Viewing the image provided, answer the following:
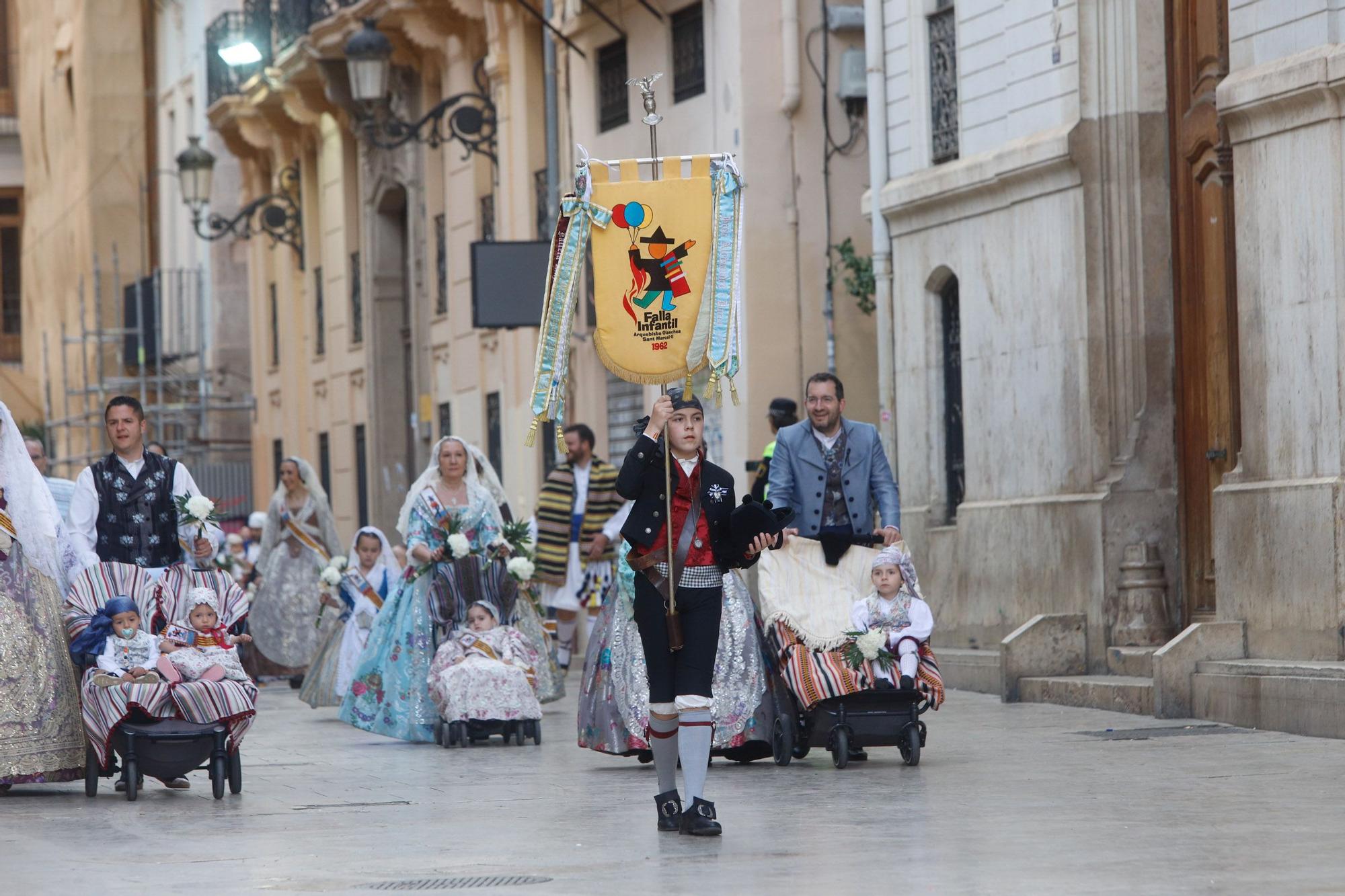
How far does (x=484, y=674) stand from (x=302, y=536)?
6718 millimetres

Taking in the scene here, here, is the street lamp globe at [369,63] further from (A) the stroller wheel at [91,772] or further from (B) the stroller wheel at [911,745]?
(B) the stroller wheel at [911,745]

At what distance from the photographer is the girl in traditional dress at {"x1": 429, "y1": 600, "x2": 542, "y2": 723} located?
14.5 metres

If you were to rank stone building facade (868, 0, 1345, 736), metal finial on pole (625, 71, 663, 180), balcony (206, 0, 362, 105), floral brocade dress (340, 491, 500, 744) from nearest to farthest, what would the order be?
metal finial on pole (625, 71, 663, 180) → stone building facade (868, 0, 1345, 736) → floral brocade dress (340, 491, 500, 744) → balcony (206, 0, 362, 105)

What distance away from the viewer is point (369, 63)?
22.0 m

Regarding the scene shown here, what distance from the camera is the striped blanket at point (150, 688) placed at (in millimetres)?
11539

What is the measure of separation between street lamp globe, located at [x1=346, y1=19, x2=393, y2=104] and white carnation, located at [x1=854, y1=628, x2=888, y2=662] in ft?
37.1

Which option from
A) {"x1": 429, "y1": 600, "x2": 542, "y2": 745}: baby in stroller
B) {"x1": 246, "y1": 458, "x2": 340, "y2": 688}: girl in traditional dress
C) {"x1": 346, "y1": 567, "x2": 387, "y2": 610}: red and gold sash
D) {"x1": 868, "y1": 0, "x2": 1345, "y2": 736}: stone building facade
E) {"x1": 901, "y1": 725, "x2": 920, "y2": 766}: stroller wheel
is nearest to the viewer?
{"x1": 901, "y1": 725, "x2": 920, "y2": 766}: stroller wheel

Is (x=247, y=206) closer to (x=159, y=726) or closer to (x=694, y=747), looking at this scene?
(x=159, y=726)

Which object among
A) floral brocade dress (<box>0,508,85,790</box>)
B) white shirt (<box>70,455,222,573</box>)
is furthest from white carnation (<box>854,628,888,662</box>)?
floral brocade dress (<box>0,508,85,790</box>)

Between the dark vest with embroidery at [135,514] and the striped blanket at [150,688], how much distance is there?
27 cm

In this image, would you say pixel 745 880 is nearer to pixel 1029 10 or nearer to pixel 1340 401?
pixel 1340 401

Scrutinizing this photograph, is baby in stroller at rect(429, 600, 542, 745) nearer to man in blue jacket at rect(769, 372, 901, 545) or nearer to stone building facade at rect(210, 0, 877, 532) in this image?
man in blue jacket at rect(769, 372, 901, 545)

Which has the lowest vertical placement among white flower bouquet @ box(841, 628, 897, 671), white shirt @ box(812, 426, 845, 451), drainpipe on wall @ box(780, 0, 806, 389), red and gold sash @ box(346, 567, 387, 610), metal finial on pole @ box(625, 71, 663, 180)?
white flower bouquet @ box(841, 628, 897, 671)

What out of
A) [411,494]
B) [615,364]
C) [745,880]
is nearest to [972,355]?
[411,494]
